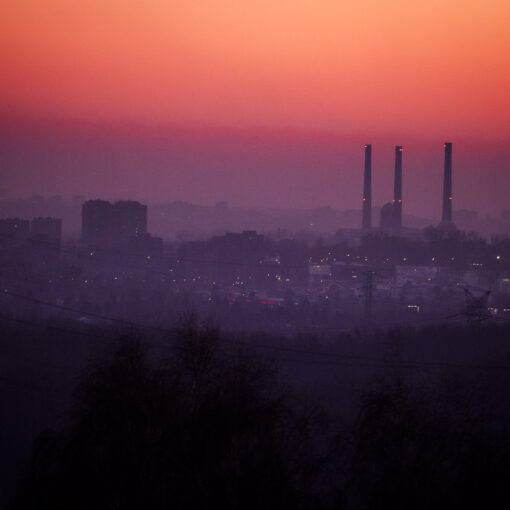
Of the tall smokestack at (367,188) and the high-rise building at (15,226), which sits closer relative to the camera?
the high-rise building at (15,226)

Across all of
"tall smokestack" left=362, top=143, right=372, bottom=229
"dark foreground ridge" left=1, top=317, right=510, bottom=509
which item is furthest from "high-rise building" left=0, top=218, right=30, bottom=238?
"dark foreground ridge" left=1, top=317, right=510, bottom=509

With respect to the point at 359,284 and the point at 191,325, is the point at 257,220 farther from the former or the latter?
the point at 191,325

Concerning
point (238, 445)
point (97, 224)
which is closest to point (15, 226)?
point (97, 224)

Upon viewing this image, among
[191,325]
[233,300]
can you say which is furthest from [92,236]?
[191,325]

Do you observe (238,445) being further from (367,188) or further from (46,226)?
(367,188)

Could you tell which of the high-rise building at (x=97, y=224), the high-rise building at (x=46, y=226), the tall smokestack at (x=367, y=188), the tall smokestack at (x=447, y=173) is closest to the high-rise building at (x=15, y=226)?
the high-rise building at (x=46, y=226)

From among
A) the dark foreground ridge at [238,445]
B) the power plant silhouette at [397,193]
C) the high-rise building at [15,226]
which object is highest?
the power plant silhouette at [397,193]

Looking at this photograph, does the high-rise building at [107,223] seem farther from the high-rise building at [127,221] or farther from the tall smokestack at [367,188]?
the tall smokestack at [367,188]

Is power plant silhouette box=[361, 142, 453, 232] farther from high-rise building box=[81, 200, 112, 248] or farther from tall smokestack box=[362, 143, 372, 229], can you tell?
high-rise building box=[81, 200, 112, 248]

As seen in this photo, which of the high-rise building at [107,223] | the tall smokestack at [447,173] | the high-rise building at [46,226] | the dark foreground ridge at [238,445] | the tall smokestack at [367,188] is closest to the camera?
the dark foreground ridge at [238,445]
